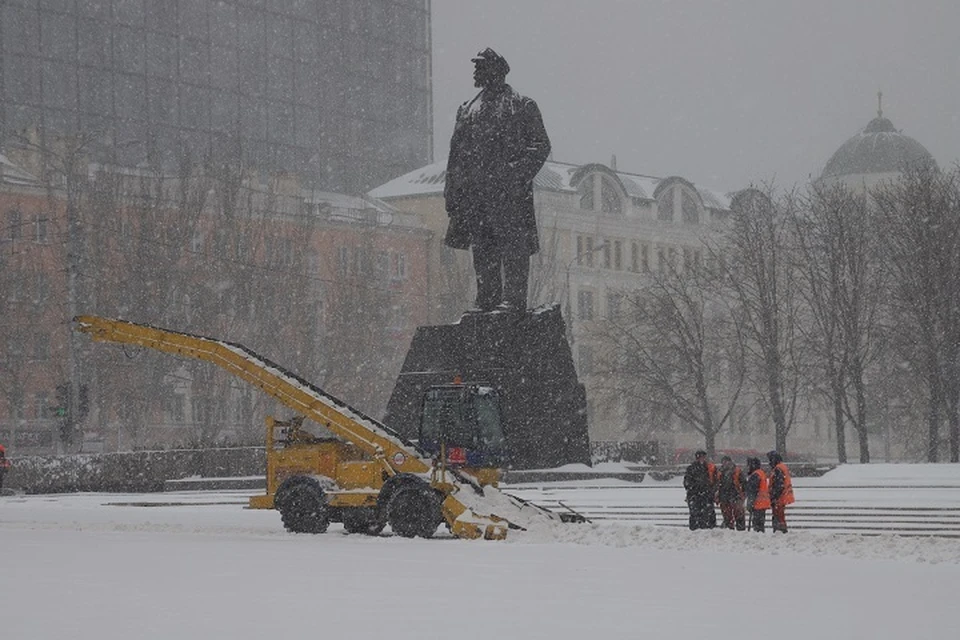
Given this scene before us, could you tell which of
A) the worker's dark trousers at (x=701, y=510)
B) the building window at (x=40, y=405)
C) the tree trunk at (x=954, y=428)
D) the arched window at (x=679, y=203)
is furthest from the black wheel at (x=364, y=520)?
the arched window at (x=679, y=203)

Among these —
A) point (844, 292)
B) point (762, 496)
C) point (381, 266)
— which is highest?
point (381, 266)

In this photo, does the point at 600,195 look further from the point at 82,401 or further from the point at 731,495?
the point at 731,495

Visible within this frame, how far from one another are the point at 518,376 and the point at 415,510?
5.30 meters

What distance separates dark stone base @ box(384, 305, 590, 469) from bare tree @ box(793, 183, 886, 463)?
20.8 m

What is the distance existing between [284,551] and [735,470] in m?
7.00

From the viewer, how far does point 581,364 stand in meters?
88.0

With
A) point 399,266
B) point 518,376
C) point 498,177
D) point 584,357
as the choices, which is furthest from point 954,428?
point 584,357

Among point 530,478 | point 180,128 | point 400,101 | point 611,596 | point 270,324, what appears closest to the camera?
point 611,596

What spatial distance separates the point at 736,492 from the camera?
25.7m

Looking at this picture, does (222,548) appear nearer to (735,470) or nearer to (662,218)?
(735,470)

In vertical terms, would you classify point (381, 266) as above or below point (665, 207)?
below

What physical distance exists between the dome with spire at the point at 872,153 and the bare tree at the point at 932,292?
5927 cm

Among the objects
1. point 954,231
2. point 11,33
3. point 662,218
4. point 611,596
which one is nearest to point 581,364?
point 662,218

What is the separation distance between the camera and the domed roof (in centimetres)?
11011
